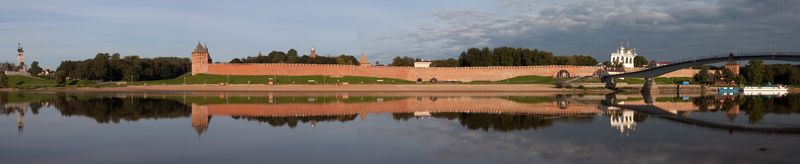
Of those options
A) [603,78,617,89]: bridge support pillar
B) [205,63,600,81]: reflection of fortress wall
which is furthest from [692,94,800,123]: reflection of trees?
[205,63,600,81]: reflection of fortress wall

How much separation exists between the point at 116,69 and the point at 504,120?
53.7m

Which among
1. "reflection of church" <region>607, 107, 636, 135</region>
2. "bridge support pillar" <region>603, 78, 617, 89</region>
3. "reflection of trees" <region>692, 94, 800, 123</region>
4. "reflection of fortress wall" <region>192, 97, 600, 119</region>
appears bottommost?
"reflection of trees" <region>692, 94, 800, 123</region>

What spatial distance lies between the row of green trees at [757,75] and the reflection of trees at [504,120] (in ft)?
191

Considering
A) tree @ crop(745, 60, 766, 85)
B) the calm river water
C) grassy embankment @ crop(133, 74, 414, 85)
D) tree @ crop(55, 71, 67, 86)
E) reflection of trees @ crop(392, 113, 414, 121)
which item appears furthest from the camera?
tree @ crop(745, 60, 766, 85)

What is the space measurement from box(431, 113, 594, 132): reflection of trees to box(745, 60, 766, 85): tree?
59.7m

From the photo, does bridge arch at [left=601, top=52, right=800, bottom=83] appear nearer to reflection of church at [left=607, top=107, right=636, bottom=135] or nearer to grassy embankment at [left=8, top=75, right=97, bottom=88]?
reflection of church at [left=607, top=107, right=636, bottom=135]

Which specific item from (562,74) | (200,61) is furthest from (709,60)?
(200,61)

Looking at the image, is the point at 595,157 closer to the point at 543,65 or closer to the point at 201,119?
the point at 201,119

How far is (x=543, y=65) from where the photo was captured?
2938 inches

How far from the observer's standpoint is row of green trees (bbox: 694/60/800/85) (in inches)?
2837

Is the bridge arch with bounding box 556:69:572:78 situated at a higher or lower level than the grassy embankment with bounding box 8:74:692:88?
higher

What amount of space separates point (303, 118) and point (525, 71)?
53846mm

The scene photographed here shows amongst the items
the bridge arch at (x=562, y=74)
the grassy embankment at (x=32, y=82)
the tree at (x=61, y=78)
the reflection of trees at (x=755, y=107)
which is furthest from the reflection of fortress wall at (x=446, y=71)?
the reflection of trees at (x=755, y=107)

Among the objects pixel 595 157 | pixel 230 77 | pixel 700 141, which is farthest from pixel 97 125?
pixel 230 77
